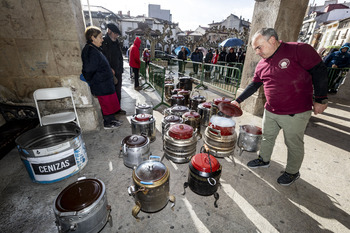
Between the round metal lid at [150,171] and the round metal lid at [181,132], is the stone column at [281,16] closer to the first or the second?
the round metal lid at [181,132]

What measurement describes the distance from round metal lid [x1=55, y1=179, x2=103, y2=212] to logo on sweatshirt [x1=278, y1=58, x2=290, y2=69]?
3.04m

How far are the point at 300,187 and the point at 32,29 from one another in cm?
620

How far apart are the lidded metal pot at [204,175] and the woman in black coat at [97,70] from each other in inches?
116

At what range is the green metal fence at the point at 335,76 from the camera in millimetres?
8500

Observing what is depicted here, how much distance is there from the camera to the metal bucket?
7.64 feet

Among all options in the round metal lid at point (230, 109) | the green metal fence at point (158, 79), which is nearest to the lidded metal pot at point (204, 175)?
the round metal lid at point (230, 109)

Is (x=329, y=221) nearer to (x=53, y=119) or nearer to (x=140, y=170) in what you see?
(x=140, y=170)

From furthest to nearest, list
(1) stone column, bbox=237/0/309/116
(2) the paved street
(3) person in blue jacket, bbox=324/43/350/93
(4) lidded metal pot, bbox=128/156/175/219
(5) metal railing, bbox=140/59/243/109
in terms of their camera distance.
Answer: (3) person in blue jacket, bbox=324/43/350/93, (5) metal railing, bbox=140/59/243/109, (1) stone column, bbox=237/0/309/116, (2) the paved street, (4) lidded metal pot, bbox=128/156/175/219

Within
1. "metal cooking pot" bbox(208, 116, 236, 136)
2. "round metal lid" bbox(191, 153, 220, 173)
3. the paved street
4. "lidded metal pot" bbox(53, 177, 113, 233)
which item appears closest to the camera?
"lidded metal pot" bbox(53, 177, 113, 233)

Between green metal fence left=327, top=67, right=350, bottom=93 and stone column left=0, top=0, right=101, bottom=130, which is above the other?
stone column left=0, top=0, right=101, bottom=130

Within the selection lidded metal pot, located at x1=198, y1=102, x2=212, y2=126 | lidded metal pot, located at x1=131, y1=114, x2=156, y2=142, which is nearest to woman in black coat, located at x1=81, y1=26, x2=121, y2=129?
lidded metal pot, located at x1=131, y1=114, x2=156, y2=142

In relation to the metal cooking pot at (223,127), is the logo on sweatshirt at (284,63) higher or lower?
higher

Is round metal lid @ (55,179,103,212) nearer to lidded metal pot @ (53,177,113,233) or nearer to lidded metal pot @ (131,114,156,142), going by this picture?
lidded metal pot @ (53,177,113,233)

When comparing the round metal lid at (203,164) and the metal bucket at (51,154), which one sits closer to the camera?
the round metal lid at (203,164)
